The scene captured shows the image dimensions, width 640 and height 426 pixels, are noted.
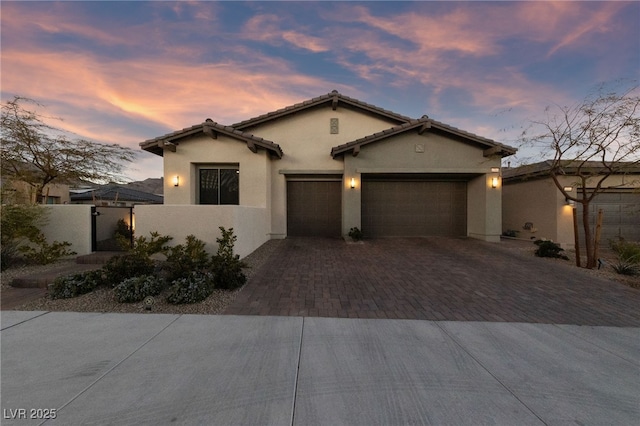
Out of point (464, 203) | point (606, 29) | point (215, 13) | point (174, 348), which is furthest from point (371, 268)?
point (606, 29)

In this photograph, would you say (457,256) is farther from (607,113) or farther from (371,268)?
(607,113)

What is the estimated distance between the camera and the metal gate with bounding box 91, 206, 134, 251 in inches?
303

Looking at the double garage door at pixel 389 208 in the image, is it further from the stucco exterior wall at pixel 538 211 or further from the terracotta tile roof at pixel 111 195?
the terracotta tile roof at pixel 111 195

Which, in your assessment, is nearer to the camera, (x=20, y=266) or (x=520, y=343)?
(x=520, y=343)

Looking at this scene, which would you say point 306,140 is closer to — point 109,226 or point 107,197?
point 109,226

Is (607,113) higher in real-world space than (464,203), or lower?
higher

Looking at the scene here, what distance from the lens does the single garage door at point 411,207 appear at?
12.4 metres

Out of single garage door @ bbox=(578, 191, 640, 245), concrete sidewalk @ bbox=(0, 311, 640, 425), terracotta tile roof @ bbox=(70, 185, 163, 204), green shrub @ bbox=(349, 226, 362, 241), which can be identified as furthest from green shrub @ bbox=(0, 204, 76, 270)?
single garage door @ bbox=(578, 191, 640, 245)

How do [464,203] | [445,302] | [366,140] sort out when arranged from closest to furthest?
[445,302] → [366,140] → [464,203]

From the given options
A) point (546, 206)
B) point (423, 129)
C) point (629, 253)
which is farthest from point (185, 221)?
point (546, 206)

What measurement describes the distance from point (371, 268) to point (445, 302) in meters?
2.49

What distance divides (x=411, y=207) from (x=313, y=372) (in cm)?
1096

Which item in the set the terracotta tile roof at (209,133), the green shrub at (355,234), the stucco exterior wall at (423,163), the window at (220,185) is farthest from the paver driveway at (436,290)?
the terracotta tile roof at (209,133)

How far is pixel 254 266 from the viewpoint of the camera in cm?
687
